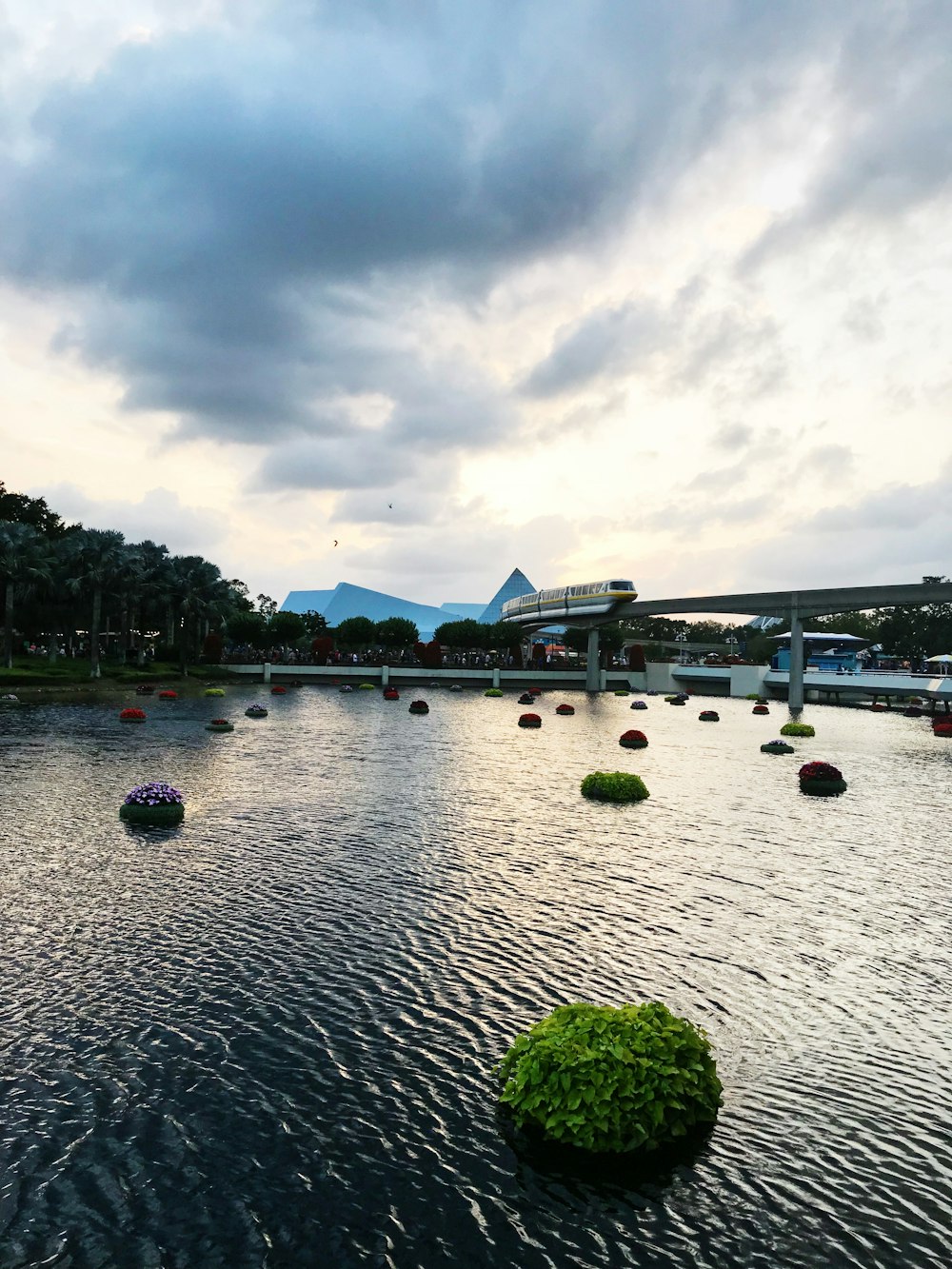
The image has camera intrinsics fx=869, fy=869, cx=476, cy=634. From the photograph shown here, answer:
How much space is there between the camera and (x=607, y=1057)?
31.8 feet

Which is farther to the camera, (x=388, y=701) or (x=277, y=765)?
(x=388, y=701)

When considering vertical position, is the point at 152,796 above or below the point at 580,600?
below

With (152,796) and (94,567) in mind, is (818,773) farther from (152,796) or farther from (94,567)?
(94,567)

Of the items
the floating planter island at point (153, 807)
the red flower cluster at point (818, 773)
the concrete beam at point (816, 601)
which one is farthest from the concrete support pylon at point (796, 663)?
the floating planter island at point (153, 807)

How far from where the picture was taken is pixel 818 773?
119 ft

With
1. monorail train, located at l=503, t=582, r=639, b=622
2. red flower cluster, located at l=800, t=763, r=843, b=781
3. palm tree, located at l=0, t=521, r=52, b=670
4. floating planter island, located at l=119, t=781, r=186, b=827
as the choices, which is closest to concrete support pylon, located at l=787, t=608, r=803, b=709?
monorail train, located at l=503, t=582, r=639, b=622

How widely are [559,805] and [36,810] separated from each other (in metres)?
17.4

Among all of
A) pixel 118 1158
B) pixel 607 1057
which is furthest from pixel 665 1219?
pixel 118 1158

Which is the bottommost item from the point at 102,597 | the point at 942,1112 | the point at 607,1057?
the point at 942,1112

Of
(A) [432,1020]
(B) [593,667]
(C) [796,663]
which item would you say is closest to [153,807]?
(A) [432,1020]

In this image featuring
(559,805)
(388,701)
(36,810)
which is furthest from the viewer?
(388,701)

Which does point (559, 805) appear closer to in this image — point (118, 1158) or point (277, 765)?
point (277, 765)

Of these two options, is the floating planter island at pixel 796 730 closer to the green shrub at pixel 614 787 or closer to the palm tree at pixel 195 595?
the green shrub at pixel 614 787

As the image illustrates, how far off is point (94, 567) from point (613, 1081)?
9100 centimetres
